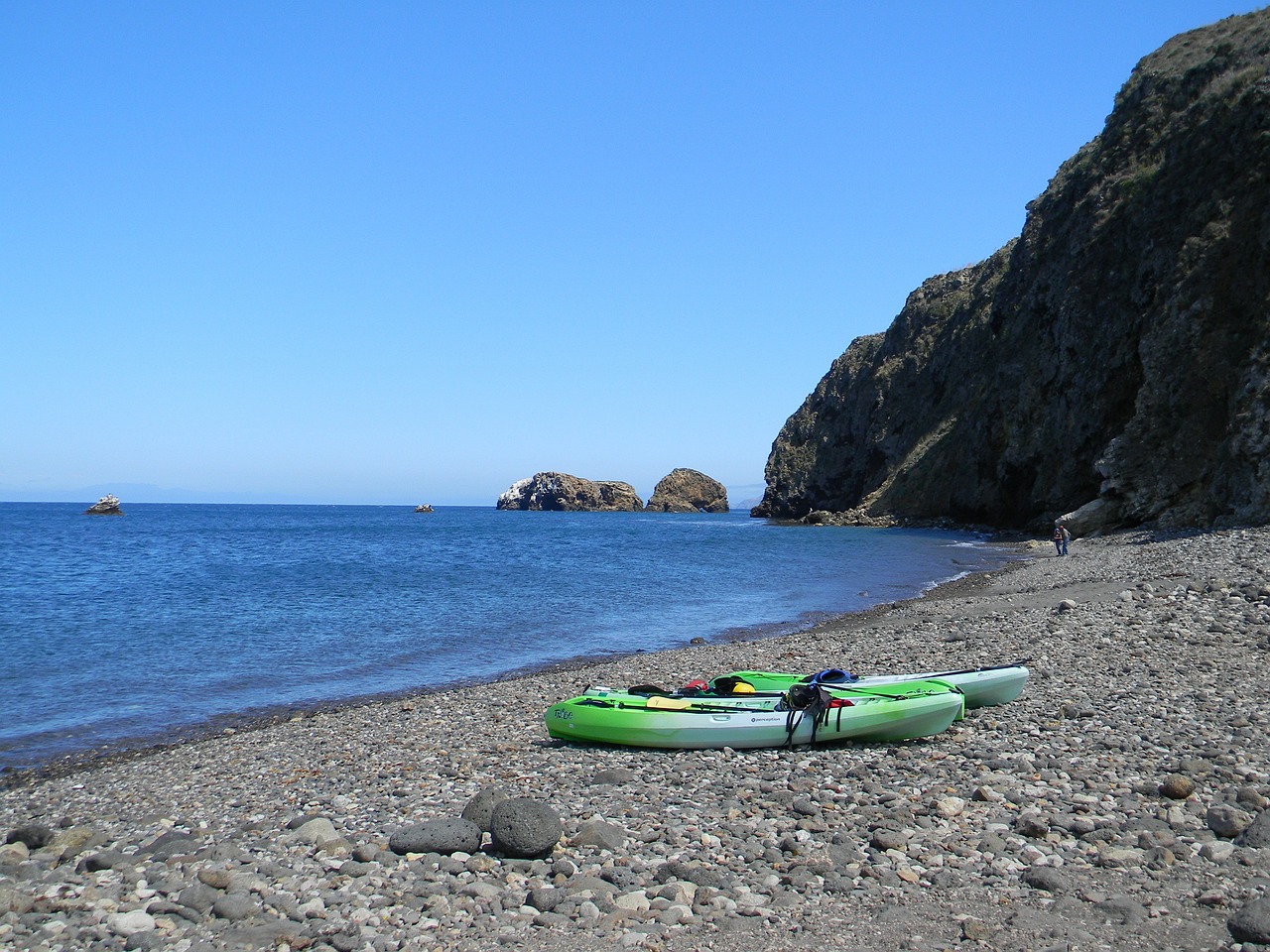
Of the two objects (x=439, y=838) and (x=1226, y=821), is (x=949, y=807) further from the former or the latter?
(x=439, y=838)

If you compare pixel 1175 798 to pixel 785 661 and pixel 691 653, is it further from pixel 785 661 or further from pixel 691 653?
pixel 691 653

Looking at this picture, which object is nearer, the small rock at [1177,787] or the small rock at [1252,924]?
the small rock at [1252,924]

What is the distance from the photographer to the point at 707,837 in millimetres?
7387

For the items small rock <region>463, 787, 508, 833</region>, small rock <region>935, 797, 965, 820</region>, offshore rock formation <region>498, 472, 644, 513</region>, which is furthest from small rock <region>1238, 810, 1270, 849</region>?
offshore rock formation <region>498, 472, 644, 513</region>

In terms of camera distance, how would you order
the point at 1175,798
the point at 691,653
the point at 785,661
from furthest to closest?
the point at 691,653 < the point at 785,661 < the point at 1175,798

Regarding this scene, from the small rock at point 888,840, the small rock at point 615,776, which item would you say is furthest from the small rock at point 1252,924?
the small rock at point 615,776

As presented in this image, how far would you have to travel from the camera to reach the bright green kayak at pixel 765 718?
10.1 m

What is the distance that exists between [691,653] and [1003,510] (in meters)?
56.5

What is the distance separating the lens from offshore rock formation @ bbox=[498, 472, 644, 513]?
192625mm

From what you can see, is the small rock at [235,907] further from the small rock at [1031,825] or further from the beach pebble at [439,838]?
the small rock at [1031,825]

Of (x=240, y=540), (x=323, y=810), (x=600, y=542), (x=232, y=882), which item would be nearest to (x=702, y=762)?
(x=323, y=810)

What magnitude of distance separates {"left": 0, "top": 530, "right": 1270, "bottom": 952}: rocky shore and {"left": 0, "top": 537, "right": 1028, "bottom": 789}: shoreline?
356 millimetres

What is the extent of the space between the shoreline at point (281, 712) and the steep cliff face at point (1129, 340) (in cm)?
2151

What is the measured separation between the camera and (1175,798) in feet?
24.3
